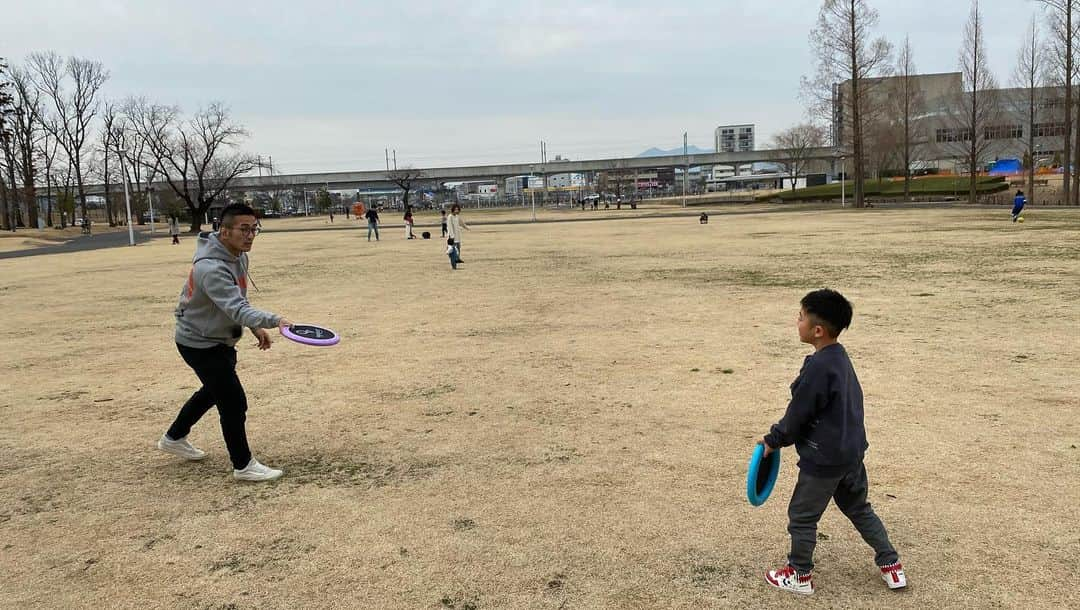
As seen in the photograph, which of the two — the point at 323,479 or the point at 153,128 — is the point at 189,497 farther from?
the point at 153,128

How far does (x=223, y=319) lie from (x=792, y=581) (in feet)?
11.7

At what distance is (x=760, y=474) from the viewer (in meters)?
3.24

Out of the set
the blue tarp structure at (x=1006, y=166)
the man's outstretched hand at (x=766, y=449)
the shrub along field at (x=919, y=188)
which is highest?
the blue tarp structure at (x=1006, y=166)

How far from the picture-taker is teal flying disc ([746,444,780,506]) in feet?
10.3

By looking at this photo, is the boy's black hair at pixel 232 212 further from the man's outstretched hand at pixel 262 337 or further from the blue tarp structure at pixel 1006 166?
the blue tarp structure at pixel 1006 166

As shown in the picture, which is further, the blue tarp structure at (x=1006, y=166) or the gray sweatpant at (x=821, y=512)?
the blue tarp structure at (x=1006, y=166)

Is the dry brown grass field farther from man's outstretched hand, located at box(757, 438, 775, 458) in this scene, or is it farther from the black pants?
man's outstretched hand, located at box(757, 438, 775, 458)

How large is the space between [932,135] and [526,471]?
97.3 m

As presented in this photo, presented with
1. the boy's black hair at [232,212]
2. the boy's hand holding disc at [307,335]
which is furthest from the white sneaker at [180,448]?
the boy's black hair at [232,212]

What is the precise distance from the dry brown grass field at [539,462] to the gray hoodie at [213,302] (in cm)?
100

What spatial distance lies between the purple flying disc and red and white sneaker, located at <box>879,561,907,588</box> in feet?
10.1

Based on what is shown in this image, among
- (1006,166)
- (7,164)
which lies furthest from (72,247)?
(1006,166)

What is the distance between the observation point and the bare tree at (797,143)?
277ft

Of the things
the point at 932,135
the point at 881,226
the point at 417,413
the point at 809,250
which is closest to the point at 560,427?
the point at 417,413
